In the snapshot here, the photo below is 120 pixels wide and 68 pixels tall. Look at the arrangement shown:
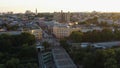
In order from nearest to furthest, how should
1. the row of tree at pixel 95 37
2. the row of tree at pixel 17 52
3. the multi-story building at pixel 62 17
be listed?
the row of tree at pixel 17 52, the row of tree at pixel 95 37, the multi-story building at pixel 62 17

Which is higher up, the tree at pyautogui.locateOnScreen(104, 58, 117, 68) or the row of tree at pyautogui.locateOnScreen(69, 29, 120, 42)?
the tree at pyautogui.locateOnScreen(104, 58, 117, 68)

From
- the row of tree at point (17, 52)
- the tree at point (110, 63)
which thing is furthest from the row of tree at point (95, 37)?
the tree at point (110, 63)

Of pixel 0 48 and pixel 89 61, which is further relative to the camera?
pixel 0 48

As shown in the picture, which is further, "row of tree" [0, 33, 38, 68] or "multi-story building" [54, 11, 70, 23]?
"multi-story building" [54, 11, 70, 23]

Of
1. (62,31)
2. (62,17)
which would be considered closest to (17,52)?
(62,31)

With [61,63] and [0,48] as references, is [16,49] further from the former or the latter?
[61,63]

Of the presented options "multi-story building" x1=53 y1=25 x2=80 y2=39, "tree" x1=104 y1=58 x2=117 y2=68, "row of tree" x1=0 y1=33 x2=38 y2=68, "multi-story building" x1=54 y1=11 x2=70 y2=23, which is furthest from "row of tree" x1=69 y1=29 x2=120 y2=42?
"multi-story building" x1=54 y1=11 x2=70 y2=23

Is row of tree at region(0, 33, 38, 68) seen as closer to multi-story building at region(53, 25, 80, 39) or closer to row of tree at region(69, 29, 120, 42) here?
row of tree at region(69, 29, 120, 42)

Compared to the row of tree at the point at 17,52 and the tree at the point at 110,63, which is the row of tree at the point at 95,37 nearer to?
the row of tree at the point at 17,52

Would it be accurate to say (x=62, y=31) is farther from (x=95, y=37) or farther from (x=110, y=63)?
(x=110, y=63)

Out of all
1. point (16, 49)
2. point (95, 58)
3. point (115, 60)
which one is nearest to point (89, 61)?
point (95, 58)

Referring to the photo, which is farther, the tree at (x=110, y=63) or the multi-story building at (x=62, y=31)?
the multi-story building at (x=62, y=31)
